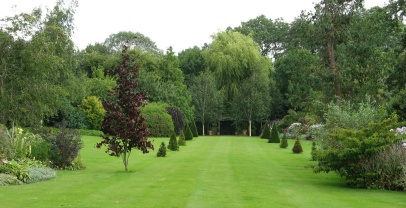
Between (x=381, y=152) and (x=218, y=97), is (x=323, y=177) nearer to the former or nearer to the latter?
(x=381, y=152)

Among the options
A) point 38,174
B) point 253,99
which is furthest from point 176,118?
point 38,174

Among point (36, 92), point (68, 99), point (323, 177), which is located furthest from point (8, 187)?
point (68, 99)

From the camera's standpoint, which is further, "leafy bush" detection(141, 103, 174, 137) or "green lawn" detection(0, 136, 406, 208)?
"leafy bush" detection(141, 103, 174, 137)

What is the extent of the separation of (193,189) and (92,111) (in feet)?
110

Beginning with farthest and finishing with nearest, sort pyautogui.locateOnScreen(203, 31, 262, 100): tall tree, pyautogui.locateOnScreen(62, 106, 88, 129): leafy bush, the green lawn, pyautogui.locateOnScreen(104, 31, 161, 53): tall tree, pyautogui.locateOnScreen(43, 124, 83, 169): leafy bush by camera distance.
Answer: pyautogui.locateOnScreen(104, 31, 161, 53): tall tree
pyautogui.locateOnScreen(203, 31, 262, 100): tall tree
pyautogui.locateOnScreen(62, 106, 88, 129): leafy bush
pyautogui.locateOnScreen(43, 124, 83, 169): leafy bush
the green lawn

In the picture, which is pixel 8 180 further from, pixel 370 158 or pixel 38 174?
pixel 370 158

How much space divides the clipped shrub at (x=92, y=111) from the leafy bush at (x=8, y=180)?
99.9 feet

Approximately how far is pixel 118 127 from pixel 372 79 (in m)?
11.7

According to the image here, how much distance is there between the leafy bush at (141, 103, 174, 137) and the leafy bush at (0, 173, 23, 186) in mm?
30164

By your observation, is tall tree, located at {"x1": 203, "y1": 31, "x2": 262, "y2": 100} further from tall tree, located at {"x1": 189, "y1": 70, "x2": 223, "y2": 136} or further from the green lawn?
the green lawn

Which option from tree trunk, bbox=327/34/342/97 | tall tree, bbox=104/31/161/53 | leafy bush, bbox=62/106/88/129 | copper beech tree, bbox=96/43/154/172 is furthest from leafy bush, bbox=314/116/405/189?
tall tree, bbox=104/31/161/53

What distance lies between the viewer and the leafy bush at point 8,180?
13378 millimetres

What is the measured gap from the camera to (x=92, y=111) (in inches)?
1746

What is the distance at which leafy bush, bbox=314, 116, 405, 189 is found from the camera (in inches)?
543
